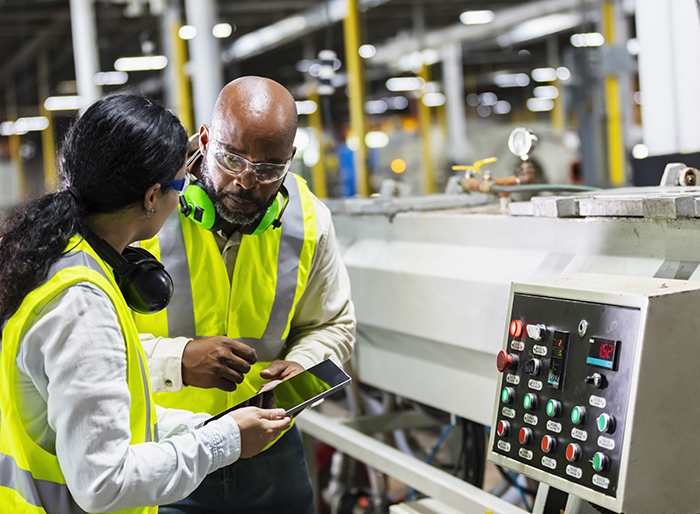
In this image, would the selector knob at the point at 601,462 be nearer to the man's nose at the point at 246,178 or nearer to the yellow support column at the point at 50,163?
the man's nose at the point at 246,178

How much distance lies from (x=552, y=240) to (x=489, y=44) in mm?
11245

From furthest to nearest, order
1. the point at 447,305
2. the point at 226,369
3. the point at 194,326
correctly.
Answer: the point at 447,305 → the point at 194,326 → the point at 226,369

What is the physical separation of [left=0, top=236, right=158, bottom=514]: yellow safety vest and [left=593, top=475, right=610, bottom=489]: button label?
2.19ft

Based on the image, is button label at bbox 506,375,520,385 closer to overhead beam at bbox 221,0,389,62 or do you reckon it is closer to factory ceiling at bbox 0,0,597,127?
factory ceiling at bbox 0,0,597,127

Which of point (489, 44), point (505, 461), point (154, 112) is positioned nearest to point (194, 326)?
point (154, 112)

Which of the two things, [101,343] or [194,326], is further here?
[194,326]

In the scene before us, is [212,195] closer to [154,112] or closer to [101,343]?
[154,112]

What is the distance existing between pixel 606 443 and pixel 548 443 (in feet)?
0.35

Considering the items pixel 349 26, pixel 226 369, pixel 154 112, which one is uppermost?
pixel 349 26

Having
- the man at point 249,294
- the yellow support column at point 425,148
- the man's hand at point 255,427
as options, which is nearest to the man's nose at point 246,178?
the man at point 249,294

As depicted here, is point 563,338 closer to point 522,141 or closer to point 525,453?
point 525,453

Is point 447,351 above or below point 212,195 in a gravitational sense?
below

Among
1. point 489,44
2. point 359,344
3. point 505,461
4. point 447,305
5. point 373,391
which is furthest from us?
point 489,44

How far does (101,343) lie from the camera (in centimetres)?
98
